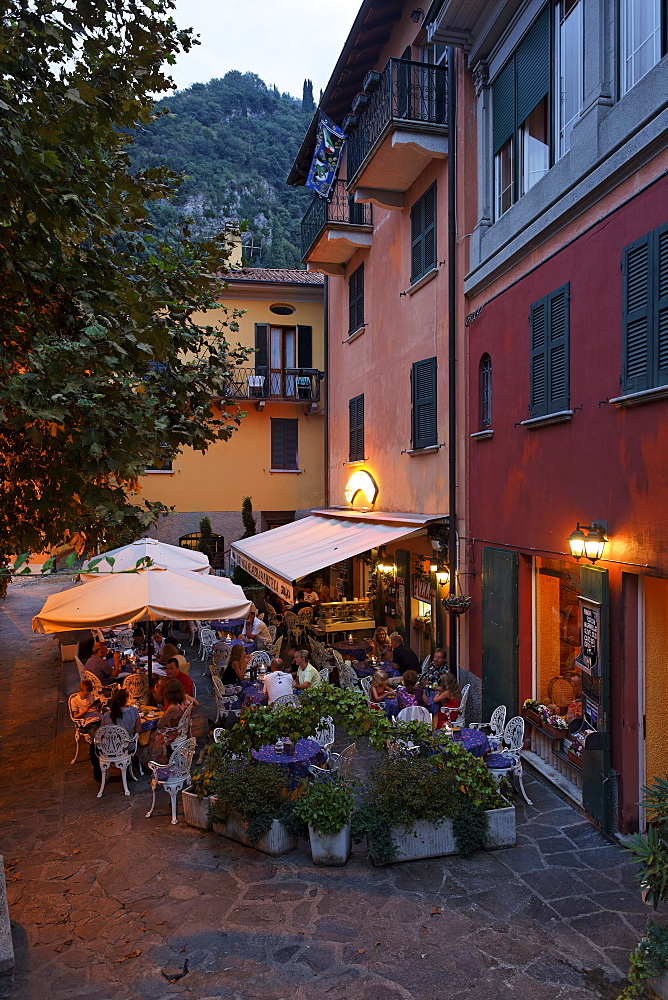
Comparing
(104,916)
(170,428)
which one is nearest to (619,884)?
(104,916)

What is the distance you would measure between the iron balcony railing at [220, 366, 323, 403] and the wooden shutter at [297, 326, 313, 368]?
18.0 inches

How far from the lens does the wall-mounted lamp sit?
23.5 feet

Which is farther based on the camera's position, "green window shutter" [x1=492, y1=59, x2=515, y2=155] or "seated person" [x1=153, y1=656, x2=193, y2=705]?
"seated person" [x1=153, y1=656, x2=193, y2=705]

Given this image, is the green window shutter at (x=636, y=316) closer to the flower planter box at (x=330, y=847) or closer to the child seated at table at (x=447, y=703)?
the child seated at table at (x=447, y=703)

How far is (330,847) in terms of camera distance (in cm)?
675

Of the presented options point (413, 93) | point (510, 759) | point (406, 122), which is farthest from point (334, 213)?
point (510, 759)

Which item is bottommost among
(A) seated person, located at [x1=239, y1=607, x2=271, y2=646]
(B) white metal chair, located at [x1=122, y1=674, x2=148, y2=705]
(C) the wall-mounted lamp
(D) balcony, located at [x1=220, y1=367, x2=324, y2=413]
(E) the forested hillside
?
(B) white metal chair, located at [x1=122, y1=674, x2=148, y2=705]

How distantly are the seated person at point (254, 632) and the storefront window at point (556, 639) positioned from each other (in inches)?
267

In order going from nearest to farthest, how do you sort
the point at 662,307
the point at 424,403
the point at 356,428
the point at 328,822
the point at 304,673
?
the point at 662,307, the point at 328,822, the point at 304,673, the point at 424,403, the point at 356,428

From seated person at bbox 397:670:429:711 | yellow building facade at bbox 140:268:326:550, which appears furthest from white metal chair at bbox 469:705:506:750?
yellow building facade at bbox 140:268:326:550

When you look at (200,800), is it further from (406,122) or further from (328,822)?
(406,122)

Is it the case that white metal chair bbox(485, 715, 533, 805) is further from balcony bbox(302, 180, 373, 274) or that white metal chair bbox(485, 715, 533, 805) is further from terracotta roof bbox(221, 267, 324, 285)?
terracotta roof bbox(221, 267, 324, 285)

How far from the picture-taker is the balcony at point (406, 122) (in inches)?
470

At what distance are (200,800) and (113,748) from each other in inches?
70.7
